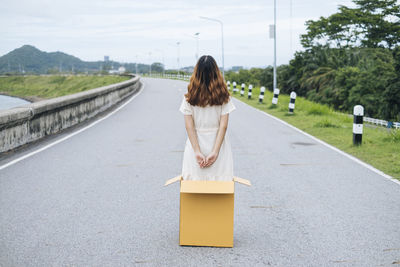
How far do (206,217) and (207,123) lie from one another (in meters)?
0.89

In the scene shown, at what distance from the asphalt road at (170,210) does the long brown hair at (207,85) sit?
1.40 m

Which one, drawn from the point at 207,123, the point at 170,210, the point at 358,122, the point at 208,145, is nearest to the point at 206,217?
the point at 208,145

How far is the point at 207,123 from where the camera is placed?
438 centimetres

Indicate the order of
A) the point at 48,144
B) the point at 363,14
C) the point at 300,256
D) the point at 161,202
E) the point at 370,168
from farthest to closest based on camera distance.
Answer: the point at 363,14
the point at 48,144
the point at 370,168
the point at 161,202
the point at 300,256

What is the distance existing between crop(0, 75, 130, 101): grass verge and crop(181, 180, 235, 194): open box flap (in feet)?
219

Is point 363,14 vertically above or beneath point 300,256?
above

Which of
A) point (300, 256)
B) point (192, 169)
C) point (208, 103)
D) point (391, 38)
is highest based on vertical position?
point (391, 38)

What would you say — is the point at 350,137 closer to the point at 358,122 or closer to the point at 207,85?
the point at 358,122

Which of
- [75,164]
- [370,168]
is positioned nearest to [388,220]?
[370,168]

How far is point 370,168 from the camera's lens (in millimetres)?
8070

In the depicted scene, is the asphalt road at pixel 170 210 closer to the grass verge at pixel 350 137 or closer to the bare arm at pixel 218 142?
the grass verge at pixel 350 137

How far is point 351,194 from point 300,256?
8.16 ft

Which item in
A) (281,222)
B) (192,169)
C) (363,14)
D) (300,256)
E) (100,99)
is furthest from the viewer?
(363,14)

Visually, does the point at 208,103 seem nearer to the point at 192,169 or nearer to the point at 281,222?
the point at 192,169
